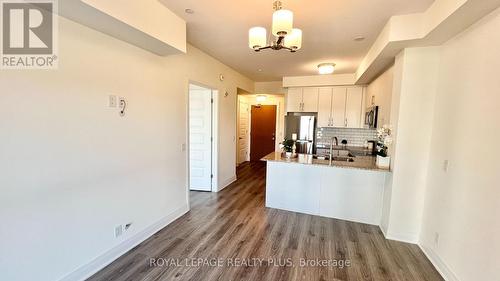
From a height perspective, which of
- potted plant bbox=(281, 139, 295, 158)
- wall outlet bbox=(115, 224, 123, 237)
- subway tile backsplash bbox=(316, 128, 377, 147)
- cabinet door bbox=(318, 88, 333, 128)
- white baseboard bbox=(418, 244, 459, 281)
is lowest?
white baseboard bbox=(418, 244, 459, 281)

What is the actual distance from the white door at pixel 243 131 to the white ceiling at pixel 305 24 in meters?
3.22

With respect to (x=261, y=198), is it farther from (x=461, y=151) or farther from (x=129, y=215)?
(x=461, y=151)

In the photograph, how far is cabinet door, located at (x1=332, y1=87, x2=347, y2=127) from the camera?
217 inches

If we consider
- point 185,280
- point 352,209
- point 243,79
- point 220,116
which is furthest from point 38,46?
point 243,79

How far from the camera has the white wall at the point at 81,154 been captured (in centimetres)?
161

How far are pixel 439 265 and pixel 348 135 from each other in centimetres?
381

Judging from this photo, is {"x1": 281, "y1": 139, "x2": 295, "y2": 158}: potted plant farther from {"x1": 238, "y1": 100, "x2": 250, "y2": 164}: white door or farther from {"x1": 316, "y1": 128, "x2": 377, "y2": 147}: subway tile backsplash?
{"x1": 238, "y1": 100, "x2": 250, "y2": 164}: white door

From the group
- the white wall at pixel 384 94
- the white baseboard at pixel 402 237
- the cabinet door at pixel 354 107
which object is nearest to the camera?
the white baseboard at pixel 402 237

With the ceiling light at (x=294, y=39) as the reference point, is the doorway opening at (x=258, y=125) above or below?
below

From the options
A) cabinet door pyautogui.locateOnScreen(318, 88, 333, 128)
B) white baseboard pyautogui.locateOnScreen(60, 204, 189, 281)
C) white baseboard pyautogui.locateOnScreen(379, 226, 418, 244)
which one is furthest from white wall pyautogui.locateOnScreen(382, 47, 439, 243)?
white baseboard pyautogui.locateOnScreen(60, 204, 189, 281)

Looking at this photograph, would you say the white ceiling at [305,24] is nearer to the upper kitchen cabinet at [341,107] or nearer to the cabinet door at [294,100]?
the upper kitchen cabinet at [341,107]

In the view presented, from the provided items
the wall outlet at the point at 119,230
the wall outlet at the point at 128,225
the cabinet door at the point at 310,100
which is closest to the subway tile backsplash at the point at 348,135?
the cabinet door at the point at 310,100

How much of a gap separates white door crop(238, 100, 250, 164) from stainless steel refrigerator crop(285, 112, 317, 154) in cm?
192

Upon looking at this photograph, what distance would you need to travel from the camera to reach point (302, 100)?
584 cm
